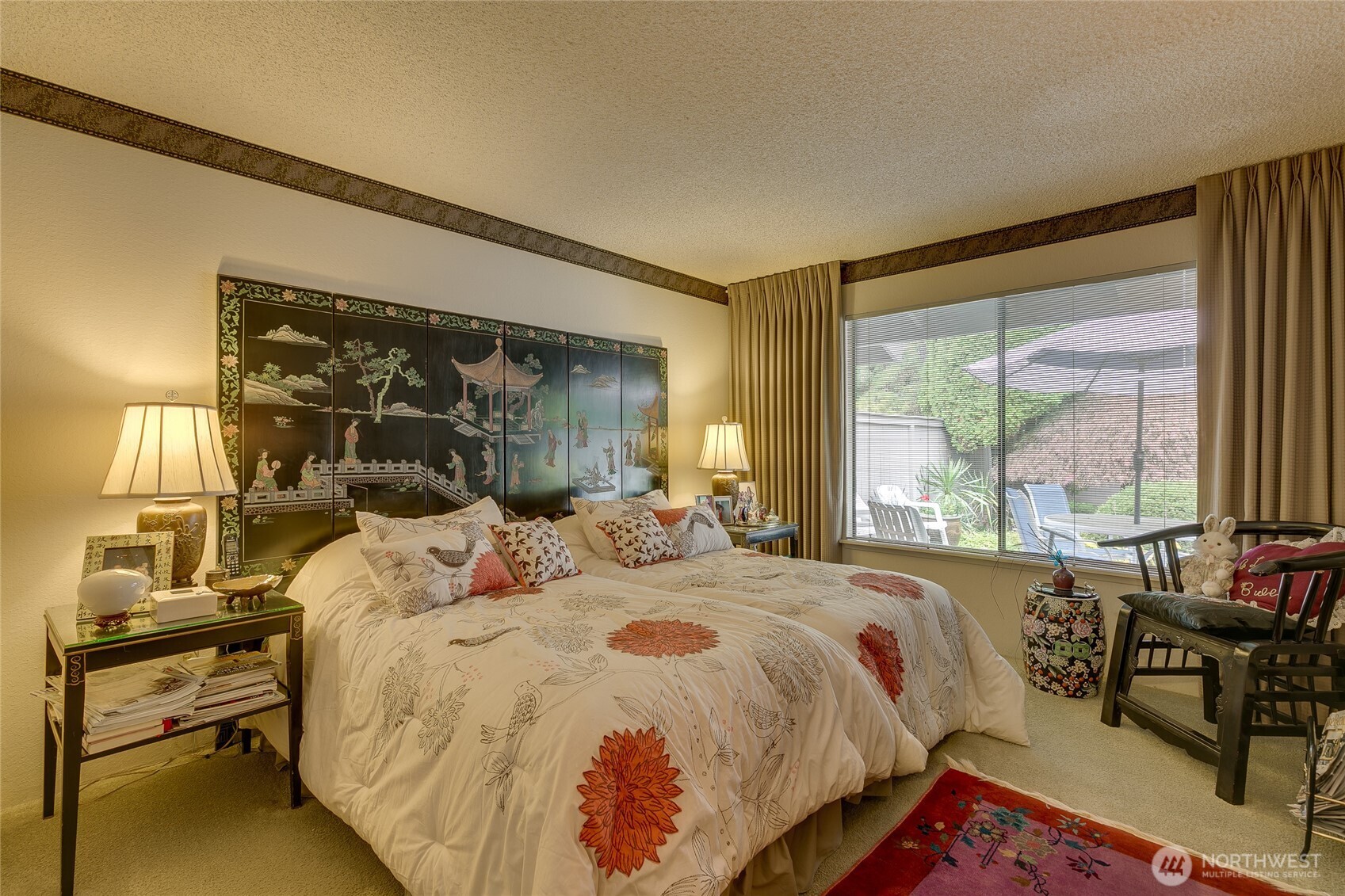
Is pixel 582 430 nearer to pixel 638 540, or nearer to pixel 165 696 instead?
pixel 638 540

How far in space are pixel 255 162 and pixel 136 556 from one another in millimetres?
1694

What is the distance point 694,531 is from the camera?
11.1 ft

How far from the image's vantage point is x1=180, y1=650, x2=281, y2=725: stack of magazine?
1.98 metres

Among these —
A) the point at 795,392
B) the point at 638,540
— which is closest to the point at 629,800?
the point at 638,540

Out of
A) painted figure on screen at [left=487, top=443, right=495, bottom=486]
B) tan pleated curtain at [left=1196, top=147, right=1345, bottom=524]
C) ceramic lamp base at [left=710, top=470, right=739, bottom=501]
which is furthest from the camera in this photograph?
ceramic lamp base at [left=710, top=470, right=739, bottom=501]

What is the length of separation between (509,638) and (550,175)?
2175mm

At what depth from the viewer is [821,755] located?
68.0 inches

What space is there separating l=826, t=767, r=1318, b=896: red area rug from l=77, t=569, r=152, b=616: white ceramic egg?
89.3 inches

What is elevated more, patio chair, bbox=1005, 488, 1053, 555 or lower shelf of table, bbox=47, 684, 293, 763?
patio chair, bbox=1005, 488, 1053, 555

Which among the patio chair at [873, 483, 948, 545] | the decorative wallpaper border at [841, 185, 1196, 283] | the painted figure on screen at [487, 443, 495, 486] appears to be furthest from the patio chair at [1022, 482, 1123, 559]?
the painted figure on screen at [487, 443, 495, 486]

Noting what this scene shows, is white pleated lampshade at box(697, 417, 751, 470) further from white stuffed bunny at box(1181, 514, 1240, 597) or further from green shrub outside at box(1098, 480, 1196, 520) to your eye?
white stuffed bunny at box(1181, 514, 1240, 597)

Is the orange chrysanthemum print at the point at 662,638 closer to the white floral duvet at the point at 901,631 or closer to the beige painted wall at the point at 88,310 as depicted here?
the white floral duvet at the point at 901,631

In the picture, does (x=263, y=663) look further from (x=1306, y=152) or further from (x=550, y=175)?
(x=1306, y=152)

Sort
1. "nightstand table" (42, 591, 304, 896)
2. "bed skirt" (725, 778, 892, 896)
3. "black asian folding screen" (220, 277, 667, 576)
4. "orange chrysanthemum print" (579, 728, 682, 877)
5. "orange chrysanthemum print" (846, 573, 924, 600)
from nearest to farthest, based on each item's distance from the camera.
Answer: "orange chrysanthemum print" (579, 728, 682, 877) → "bed skirt" (725, 778, 892, 896) → "nightstand table" (42, 591, 304, 896) → "orange chrysanthemum print" (846, 573, 924, 600) → "black asian folding screen" (220, 277, 667, 576)
